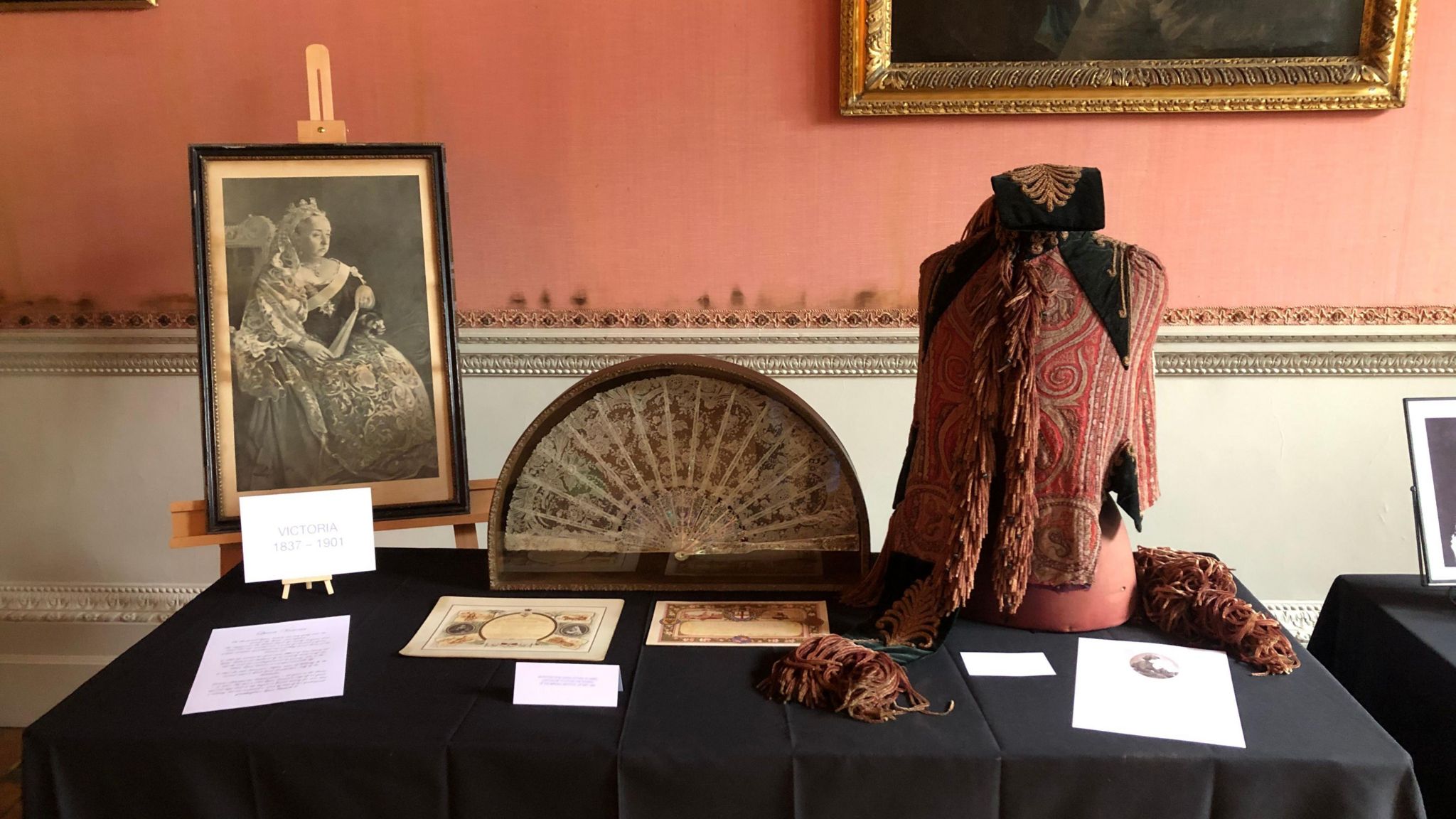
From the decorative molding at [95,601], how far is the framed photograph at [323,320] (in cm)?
92

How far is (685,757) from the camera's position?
1.04m

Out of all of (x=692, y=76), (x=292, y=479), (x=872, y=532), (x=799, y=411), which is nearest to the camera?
(x=799, y=411)

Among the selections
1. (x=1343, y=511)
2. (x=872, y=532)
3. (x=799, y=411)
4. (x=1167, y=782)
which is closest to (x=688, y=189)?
(x=799, y=411)

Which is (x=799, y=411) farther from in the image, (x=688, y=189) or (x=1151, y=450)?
(x=688, y=189)

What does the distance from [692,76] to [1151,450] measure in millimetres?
1255

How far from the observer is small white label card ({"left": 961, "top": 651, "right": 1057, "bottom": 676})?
47.1 inches

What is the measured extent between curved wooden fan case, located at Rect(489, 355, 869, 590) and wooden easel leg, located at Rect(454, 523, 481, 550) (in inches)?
8.3

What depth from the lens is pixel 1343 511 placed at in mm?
2043

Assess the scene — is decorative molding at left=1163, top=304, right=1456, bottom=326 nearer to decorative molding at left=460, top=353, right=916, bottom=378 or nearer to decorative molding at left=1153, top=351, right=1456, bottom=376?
decorative molding at left=1153, top=351, right=1456, bottom=376

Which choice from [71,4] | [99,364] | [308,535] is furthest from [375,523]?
[71,4]

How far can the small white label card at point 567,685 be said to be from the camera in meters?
1.16

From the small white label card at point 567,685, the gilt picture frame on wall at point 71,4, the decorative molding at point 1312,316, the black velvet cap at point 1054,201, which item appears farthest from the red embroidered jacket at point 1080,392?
the gilt picture frame on wall at point 71,4

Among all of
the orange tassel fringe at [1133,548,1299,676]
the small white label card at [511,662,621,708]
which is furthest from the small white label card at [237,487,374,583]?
the orange tassel fringe at [1133,548,1299,676]

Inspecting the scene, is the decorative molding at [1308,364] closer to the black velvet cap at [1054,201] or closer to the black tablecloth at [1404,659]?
the black tablecloth at [1404,659]
